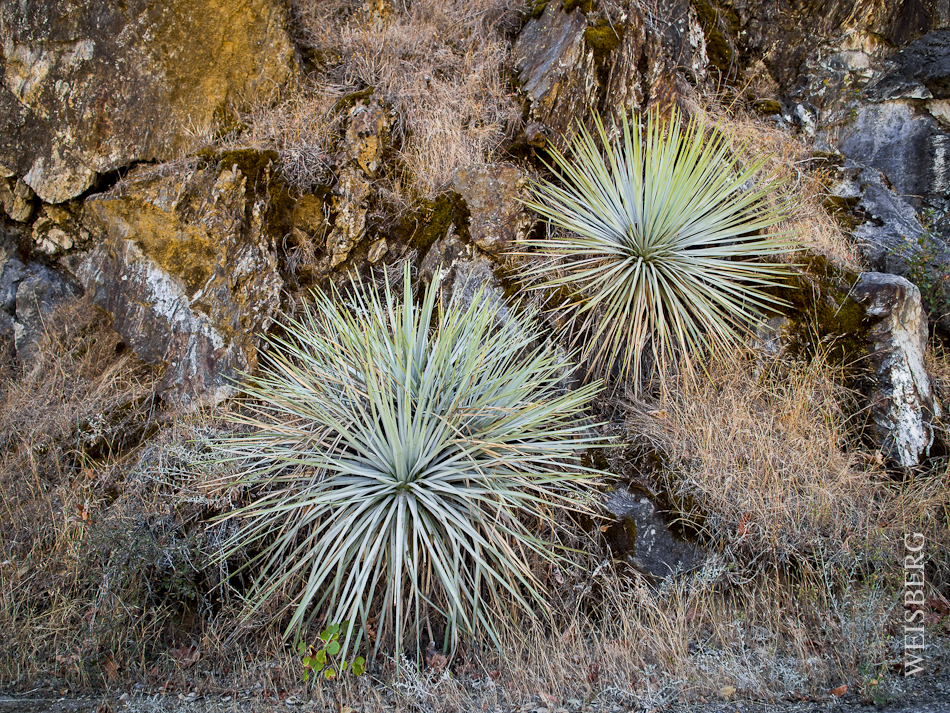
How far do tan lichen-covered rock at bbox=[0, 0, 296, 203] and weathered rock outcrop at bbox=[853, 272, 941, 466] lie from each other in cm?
561

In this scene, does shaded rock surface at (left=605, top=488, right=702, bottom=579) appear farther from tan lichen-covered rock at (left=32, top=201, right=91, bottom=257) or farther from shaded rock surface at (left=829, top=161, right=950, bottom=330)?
tan lichen-covered rock at (left=32, top=201, right=91, bottom=257)

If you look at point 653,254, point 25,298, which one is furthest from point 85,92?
point 653,254

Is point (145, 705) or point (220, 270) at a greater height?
point (220, 270)

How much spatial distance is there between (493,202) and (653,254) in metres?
1.34

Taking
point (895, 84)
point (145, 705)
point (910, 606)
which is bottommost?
point (145, 705)

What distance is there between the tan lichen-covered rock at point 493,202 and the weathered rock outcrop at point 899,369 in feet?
9.02

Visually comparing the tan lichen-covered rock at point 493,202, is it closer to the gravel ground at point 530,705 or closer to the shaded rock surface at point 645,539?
the shaded rock surface at point 645,539

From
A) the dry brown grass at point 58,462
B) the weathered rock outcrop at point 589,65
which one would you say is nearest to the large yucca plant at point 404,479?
the dry brown grass at point 58,462

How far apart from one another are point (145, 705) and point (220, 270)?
→ 281 cm

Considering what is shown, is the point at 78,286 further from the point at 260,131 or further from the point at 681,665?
the point at 681,665

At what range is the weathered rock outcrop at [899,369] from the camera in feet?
13.8

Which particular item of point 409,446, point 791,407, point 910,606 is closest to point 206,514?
point 409,446

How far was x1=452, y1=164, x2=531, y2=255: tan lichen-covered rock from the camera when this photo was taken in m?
4.64

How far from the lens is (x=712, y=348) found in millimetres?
4328
